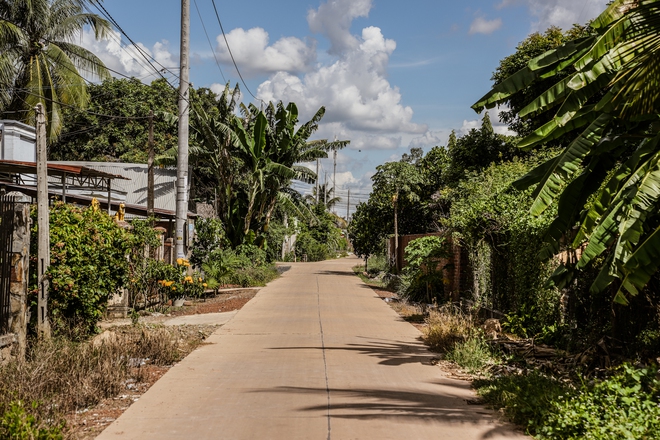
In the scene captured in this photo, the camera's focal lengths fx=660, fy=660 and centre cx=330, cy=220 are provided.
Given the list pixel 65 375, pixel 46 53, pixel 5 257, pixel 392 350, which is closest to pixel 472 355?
pixel 392 350

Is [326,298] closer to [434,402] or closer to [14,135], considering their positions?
[14,135]

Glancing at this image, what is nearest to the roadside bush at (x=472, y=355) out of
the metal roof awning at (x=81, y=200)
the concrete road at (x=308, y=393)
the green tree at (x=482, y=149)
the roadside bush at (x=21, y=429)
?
the concrete road at (x=308, y=393)

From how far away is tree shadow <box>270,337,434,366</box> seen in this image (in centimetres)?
1019

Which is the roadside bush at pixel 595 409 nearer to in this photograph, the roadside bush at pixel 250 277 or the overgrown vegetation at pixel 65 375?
the overgrown vegetation at pixel 65 375

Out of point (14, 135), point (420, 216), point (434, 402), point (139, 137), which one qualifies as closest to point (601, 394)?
point (434, 402)

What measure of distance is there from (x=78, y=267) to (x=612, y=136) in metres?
7.76

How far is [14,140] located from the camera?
22.2 metres

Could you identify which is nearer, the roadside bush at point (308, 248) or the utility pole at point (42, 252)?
the utility pole at point (42, 252)

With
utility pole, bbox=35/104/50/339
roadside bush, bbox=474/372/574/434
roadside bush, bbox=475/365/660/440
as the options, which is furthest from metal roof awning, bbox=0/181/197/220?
roadside bush, bbox=475/365/660/440

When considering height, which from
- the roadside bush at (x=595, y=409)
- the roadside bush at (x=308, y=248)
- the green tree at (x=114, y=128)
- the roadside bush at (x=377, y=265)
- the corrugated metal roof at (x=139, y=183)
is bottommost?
the roadside bush at (x=595, y=409)

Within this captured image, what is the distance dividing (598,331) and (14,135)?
65.5 ft

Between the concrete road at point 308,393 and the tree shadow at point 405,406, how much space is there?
11 millimetres

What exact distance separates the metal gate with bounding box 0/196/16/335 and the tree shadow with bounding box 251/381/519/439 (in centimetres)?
351

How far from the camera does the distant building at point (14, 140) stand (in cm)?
2184
